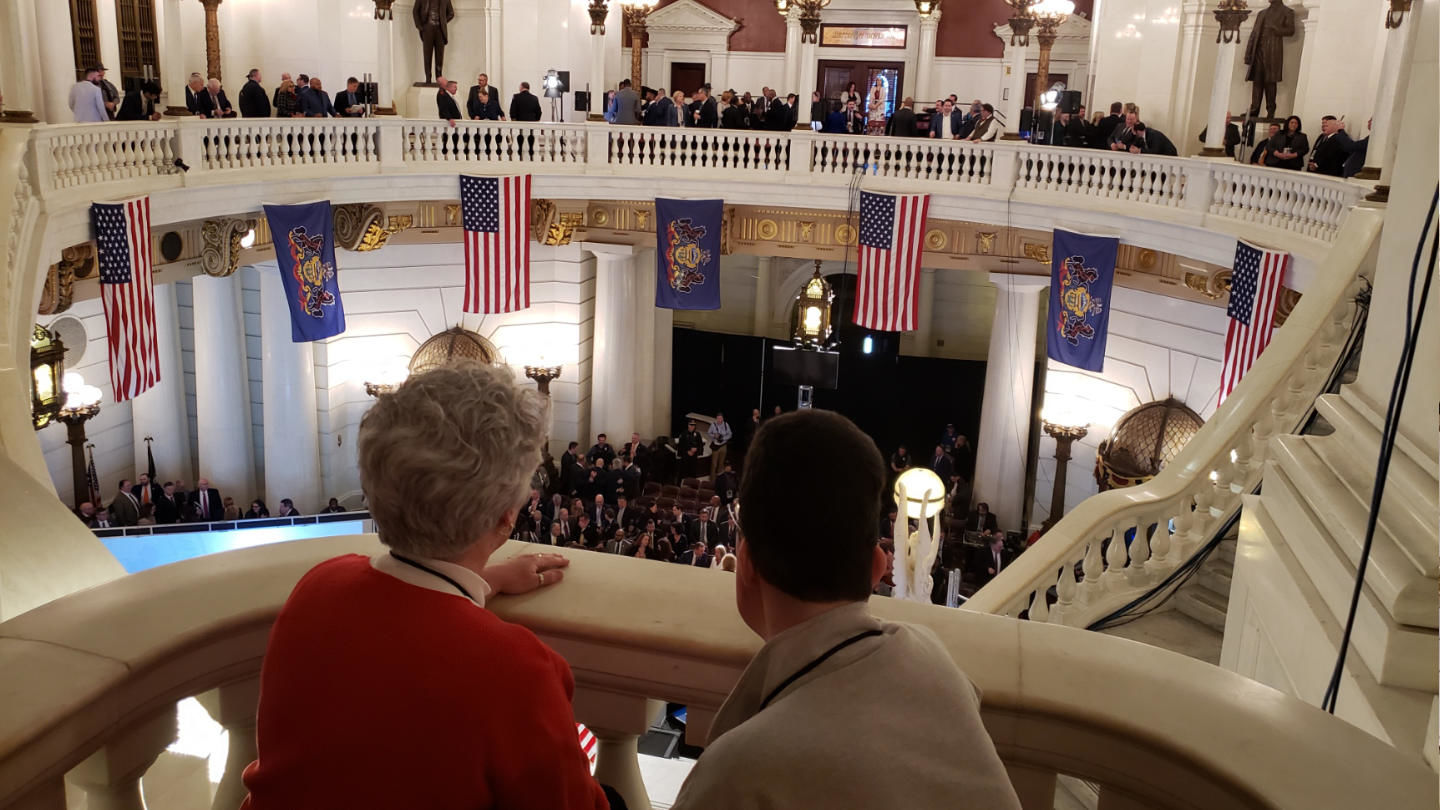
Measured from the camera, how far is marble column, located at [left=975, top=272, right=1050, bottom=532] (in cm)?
1683

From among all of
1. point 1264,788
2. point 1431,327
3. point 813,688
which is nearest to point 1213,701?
point 1264,788

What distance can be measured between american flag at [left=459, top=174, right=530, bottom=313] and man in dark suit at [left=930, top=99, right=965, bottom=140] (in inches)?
218

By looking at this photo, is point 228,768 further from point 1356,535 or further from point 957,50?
point 957,50

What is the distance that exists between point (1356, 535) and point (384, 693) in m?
1.98

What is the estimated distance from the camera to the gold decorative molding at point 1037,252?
1537cm

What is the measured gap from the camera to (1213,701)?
1.70 meters

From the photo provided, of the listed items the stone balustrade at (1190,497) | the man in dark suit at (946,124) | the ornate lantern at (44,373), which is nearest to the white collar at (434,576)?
the stone balustrade at (1190,497)

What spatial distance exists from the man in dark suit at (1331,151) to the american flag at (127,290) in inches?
Result: 469

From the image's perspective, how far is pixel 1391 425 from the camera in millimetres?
2346

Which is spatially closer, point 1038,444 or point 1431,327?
point 1431,327

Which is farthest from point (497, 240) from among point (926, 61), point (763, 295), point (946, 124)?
point (926, 61)

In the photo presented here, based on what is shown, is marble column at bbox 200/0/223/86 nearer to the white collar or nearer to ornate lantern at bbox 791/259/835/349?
ornate lantern at bbox 791/259/835/349

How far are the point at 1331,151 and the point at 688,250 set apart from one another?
797 centimetres

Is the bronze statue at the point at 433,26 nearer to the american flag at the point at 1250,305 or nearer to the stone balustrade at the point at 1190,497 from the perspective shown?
the american flag at the point at 1250,305
